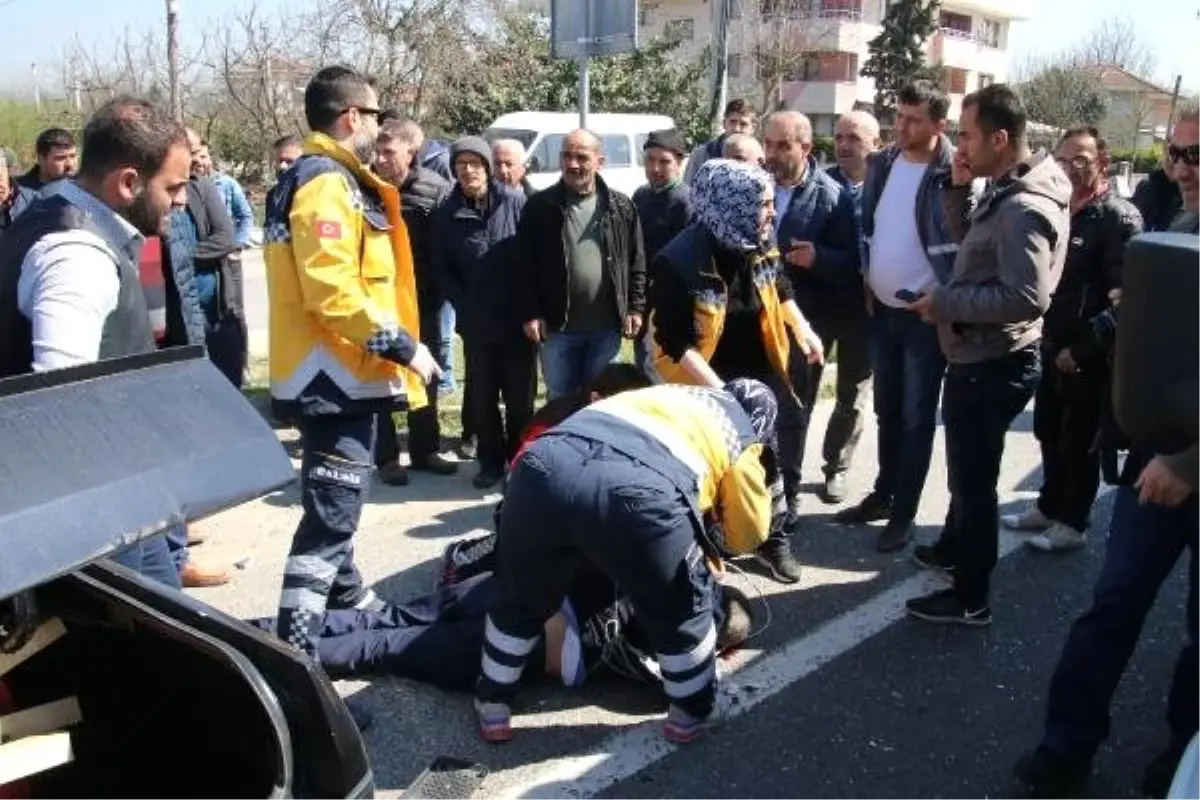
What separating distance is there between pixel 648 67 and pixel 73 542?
26.5 metres

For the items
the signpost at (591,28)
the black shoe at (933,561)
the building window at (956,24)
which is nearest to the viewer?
the black shoe at (933,561)

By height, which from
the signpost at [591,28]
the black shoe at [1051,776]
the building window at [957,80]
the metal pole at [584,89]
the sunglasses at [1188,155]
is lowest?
the black shoe at [1051,776]

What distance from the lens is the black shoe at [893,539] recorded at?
190 inches

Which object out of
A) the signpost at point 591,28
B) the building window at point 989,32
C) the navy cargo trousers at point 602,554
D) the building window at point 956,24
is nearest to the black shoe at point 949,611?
the navy cargo trousers at point 602,554

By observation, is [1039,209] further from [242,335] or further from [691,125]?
[691,125]

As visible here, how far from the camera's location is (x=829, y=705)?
3.55 metres

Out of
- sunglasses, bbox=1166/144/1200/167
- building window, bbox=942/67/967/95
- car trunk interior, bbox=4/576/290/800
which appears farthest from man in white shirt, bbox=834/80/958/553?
building window, bbox=942/67/967/95

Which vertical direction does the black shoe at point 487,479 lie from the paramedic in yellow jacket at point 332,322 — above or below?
below

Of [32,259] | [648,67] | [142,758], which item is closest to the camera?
[142,758]

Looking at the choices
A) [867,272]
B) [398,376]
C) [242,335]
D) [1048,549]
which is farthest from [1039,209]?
[242,335]

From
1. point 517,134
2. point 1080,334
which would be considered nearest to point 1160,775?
point 1080,334

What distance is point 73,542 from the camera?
136cm

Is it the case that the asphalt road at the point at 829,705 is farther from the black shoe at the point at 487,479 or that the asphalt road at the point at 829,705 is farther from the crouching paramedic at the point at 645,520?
the black shoe at the point at 487,479

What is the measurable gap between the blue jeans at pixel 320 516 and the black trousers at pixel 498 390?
222 cm
